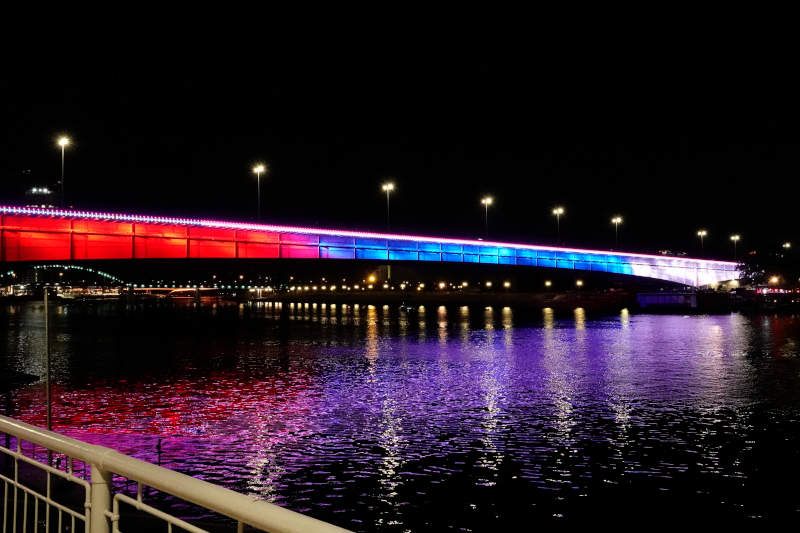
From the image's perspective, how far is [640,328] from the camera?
62406 mm

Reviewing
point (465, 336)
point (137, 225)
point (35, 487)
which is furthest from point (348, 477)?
point (137, 225)

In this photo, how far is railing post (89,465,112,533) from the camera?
5.30m

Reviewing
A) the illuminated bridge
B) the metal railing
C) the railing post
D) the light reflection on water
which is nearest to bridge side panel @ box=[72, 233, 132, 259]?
the illuminated bridge

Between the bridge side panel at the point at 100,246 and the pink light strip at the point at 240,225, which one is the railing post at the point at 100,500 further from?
the bridge side panel at the point at 100,246

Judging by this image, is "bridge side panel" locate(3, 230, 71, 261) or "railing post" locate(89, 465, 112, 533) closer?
"railing post" locate(89, 465, 112, 533)

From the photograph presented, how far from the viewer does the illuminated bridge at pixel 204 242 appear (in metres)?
57.4

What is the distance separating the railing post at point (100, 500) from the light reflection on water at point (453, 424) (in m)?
7.68

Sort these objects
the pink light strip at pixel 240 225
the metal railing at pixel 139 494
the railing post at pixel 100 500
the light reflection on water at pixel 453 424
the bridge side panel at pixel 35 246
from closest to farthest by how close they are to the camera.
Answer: the metal railing at pixel 139 494
the railing post at pixel 100 500
the light reflection on water at pixel 453 424
the bridge side panel at pixel 35 246
the pink light strip at pixel 240 225

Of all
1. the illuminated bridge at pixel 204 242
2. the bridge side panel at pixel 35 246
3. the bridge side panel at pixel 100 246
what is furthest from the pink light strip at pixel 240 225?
the bridge side panel at pixel 100 246

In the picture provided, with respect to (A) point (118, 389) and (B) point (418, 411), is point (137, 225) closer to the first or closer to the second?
(A) point (118, 389)

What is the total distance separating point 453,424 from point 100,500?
51.1ft

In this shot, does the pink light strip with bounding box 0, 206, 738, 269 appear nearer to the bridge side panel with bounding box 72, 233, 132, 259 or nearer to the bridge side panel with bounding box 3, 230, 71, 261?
the bridge side panel with bounding box 3, 230, 71, 261

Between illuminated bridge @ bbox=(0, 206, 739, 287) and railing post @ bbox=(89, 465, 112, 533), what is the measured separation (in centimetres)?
5491

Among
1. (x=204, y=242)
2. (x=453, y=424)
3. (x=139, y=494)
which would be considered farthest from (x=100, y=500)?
(x=204, y=242)
